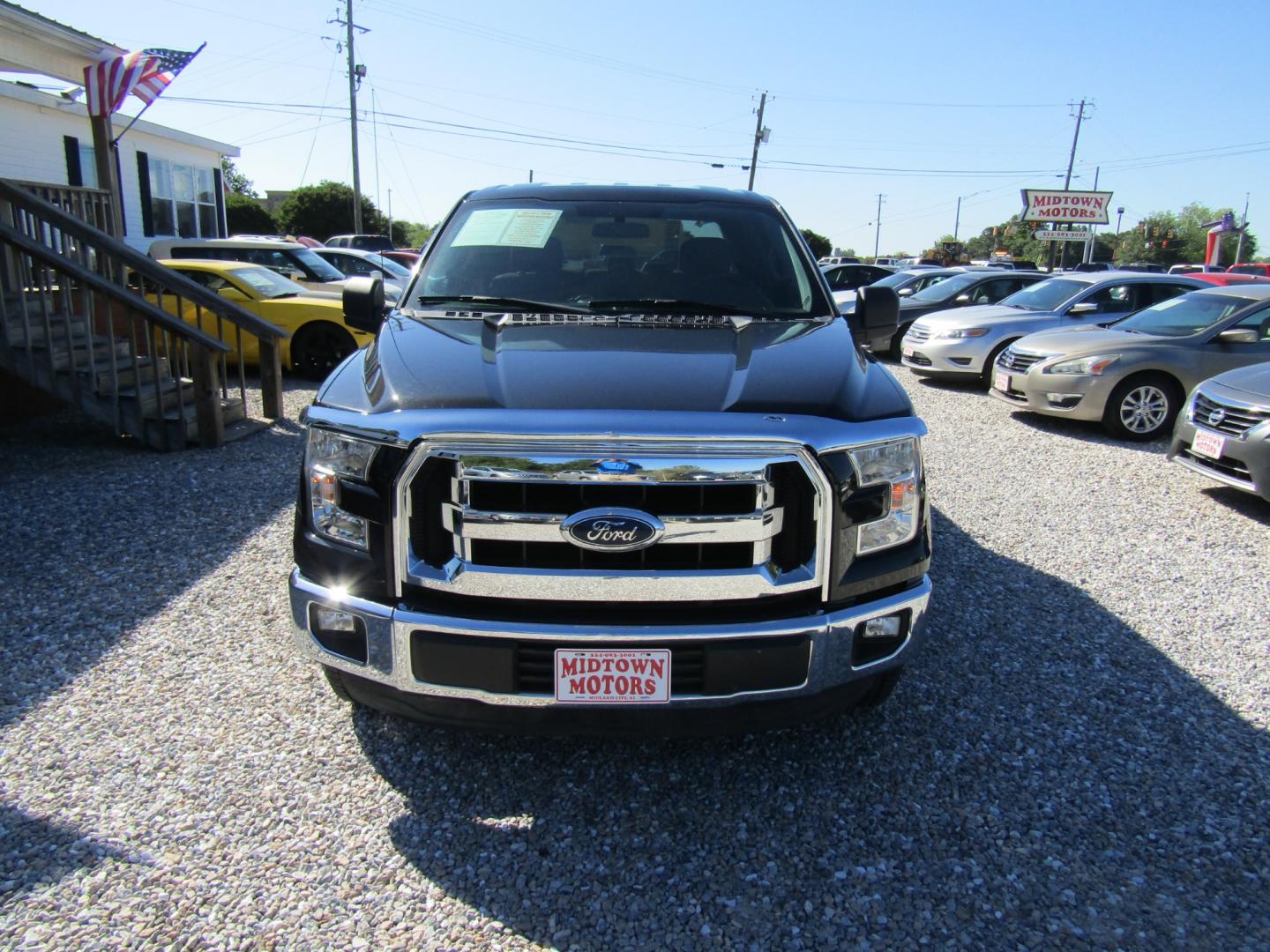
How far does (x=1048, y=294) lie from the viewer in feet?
38.3

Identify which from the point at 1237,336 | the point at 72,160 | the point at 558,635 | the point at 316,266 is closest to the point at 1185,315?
the point at 1237,336

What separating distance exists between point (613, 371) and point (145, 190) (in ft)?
71.7

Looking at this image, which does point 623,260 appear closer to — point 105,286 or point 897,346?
point 105,286

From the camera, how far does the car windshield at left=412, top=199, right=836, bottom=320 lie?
345cm

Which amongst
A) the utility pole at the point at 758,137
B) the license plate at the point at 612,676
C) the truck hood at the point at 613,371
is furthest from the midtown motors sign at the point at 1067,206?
the license plate at the point at 612,676

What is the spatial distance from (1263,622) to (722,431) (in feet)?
11.3

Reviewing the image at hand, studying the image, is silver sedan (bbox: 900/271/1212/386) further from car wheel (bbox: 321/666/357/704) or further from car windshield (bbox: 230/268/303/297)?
car wheel (bbox: 321/666/357/704)

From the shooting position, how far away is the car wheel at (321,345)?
10.2 metres

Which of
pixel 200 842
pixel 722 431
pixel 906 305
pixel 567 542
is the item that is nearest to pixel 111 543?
pixel 200 842

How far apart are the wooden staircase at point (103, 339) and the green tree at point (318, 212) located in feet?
129

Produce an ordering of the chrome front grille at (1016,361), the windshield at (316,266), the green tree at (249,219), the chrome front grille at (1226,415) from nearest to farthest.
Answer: the chrome front grille at (1226,415) → the chrome front grille at (1016,361) → the windshield at (316,266) → the green tree at (249,219)

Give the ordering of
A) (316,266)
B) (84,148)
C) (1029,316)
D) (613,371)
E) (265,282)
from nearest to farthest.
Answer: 1. (613,371)
2. (265,282)
3. (1029,316)
4. (316,266)
5. (84,148)

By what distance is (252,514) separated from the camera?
17.6 feet

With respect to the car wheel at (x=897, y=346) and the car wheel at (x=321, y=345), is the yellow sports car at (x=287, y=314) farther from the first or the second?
the car wheel at (x=897, y=346)
